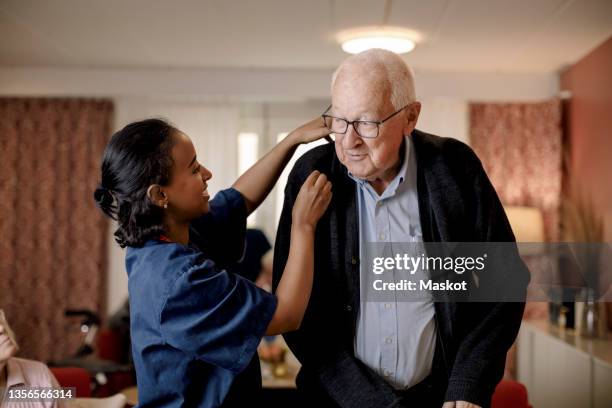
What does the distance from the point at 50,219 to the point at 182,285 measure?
16.4 feet

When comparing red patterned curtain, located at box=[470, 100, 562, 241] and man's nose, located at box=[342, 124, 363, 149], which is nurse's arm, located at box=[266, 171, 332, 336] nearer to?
man's nose, located at box=[342, 124, 363, 149]

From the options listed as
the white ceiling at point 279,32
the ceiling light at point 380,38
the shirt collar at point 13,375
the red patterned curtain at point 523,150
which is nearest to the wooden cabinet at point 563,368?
the red patterned curtain at point 523,150

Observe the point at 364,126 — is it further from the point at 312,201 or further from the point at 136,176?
the point at 136,176

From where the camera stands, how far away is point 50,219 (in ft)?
19.0

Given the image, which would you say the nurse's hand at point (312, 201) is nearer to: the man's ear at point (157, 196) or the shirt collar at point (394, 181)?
the shirt collar at point (394, 181)

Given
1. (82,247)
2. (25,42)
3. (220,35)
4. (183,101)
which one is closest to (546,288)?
(220,35)

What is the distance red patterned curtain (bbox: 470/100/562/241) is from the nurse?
4.42 meters

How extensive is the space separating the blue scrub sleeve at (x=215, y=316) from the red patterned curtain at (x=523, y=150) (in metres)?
4.58

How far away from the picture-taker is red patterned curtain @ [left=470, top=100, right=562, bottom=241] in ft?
18.0

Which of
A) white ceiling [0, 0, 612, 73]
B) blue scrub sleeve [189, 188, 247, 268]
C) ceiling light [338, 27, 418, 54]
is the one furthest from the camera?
ceiling light [338, 27, 418, 54]

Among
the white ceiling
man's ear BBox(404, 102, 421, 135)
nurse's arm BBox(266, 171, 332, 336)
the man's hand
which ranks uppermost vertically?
the white ceiling

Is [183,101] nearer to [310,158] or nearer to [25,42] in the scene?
[25,42]

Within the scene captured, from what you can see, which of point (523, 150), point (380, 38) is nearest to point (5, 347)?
point (380, 38)

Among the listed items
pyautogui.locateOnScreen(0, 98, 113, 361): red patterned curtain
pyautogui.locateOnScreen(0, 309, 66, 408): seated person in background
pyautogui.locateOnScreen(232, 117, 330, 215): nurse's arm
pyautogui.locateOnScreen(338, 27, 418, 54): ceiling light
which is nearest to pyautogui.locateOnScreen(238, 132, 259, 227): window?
pyautogui.locateOnScreen(0, 98, 113, 361): red patterned curtain
